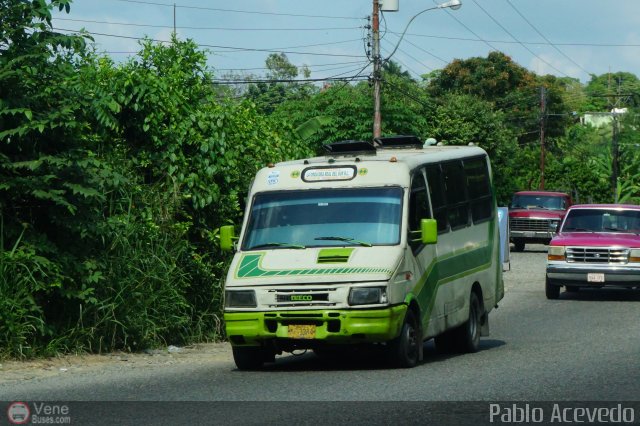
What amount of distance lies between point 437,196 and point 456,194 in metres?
1.00

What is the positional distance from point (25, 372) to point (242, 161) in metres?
7.11

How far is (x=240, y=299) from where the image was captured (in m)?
13.4

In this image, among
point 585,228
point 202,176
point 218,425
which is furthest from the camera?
point 585,228

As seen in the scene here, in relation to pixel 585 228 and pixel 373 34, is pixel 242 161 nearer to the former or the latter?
pixel 585 228

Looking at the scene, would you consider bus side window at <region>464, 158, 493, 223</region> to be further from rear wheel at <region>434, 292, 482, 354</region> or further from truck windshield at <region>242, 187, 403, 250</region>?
truck windshield at <region>242, 187, 403, 250</region>

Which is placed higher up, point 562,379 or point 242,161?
point 242,161

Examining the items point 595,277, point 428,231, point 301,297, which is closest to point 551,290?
point 595,277

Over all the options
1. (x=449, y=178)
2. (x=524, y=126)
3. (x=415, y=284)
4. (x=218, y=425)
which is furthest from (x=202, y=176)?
(x=524, y=126)

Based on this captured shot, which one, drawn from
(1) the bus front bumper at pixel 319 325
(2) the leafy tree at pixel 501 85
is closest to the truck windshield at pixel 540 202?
(1) the bus front bumper at pixel 319 325

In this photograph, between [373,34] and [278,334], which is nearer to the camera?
[278,334]

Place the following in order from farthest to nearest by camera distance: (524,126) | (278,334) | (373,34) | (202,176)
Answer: (524,126) < (373,34) < (202,176) < (278,334)

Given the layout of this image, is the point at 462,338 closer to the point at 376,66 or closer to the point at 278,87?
the point at 376,66

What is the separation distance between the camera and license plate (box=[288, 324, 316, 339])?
42.7ft

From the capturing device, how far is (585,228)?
26688 mm
